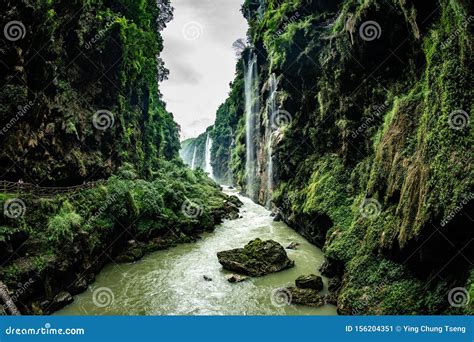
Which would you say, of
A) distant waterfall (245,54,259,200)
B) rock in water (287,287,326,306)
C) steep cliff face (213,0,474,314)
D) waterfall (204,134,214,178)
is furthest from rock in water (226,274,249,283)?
waterfall (204,134,214,178)

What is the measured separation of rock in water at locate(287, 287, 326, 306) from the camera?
1051cm

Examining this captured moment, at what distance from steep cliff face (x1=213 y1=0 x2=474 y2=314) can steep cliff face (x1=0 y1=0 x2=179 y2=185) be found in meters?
11.5

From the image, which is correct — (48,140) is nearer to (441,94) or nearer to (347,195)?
(347,195)

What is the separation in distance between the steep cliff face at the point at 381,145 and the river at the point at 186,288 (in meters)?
1.65

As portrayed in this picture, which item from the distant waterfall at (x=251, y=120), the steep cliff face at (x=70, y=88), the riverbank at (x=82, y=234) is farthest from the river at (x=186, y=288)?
the distant waterfall at (x=251, y=120)

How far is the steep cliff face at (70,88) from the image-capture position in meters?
12.2

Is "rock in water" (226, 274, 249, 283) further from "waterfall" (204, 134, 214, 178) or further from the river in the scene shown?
"waterfall" (204, 134, 214, 178)

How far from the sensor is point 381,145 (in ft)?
37.8

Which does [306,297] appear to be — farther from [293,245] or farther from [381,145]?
[293,245]

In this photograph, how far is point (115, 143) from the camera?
21875 millimetres

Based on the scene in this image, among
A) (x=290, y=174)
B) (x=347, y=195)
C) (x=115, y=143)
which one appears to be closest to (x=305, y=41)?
(x=290, y=174)

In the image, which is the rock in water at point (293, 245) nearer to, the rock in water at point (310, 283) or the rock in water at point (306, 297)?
the rock in water at point (310, 283)

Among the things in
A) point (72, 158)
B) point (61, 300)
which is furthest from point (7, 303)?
point (72, 158)

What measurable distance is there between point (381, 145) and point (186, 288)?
897 cm
